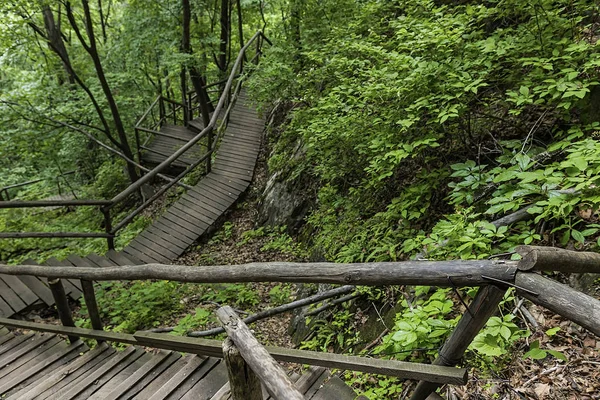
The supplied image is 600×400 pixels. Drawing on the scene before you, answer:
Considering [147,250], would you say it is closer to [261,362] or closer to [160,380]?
[160,380]

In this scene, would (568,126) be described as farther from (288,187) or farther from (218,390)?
(288,187)

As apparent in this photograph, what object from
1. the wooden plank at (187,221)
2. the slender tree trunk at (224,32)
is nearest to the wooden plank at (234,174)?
the wooden plank at (187,221)

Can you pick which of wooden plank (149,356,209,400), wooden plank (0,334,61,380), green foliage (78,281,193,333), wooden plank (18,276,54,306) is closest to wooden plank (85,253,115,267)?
green foliage (78,281,193,333)

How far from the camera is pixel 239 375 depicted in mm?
1598

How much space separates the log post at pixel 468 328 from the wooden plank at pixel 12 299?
→ 5.59m

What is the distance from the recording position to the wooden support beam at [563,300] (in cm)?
115

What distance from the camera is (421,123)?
3.88 metres

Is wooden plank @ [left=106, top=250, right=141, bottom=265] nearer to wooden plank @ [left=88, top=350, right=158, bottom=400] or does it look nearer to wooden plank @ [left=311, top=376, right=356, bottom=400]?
wooden plank @ [left=88, top=350, right=158, bottom=400]

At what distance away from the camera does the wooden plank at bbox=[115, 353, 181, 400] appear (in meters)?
2.79

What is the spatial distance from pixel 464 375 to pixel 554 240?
1636 millimetres

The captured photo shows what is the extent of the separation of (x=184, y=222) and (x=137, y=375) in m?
5.41

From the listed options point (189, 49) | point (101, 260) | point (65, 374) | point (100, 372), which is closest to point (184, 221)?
point (101, 260)

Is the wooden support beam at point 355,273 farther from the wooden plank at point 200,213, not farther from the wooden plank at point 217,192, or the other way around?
the wooden plank at point 217,192

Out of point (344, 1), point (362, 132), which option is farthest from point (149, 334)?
point (344, 1)
